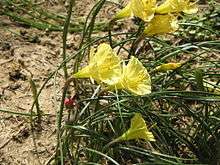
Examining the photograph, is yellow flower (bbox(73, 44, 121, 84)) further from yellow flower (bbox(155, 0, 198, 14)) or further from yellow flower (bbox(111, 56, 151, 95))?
yellow flower (bbox(155, 0, 198, 14))

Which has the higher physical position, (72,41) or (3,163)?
(72,41)

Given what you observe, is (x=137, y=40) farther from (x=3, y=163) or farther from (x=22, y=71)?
(x=22, y=71)

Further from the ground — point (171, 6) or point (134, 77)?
point (171, 6)

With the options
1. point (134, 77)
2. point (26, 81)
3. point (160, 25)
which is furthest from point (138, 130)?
point (26, 81)

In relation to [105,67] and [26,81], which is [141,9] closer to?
[105,67]

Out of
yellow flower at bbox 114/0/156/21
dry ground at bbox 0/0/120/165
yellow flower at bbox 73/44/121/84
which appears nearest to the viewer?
yellow flower at bbox 73/44/121/84

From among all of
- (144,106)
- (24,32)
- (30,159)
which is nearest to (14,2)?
(24,32)

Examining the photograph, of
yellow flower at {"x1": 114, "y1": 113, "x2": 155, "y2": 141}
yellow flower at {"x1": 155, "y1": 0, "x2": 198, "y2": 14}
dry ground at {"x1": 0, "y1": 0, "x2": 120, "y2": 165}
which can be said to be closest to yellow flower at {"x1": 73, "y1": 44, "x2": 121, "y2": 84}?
yellow flower at {"x1": 114, "y1": 113, "x2": 155, "y2": 141}
